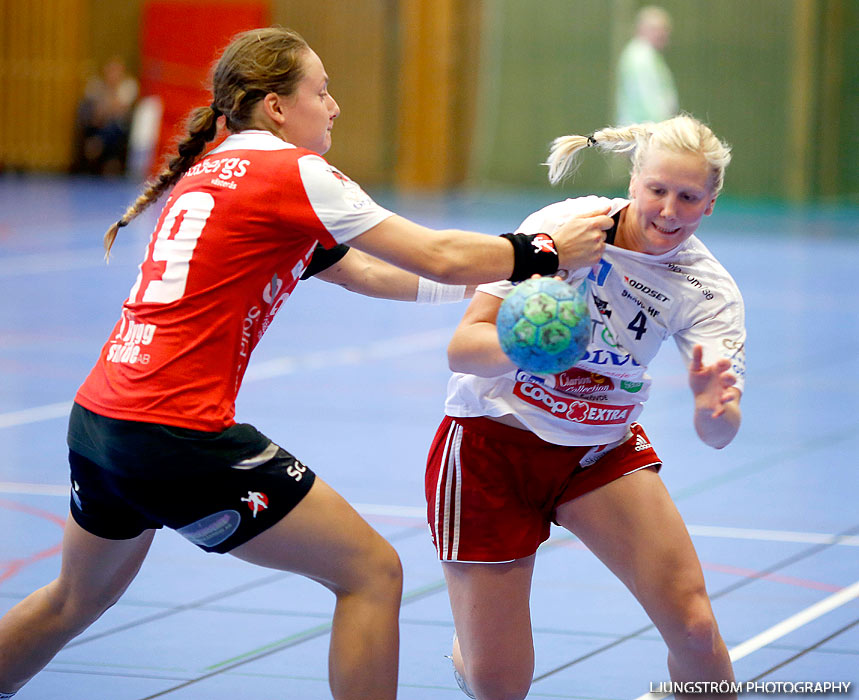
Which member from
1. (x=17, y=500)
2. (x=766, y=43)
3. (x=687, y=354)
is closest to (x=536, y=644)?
(x=687, y=354)

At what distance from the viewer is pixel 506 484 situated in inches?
141

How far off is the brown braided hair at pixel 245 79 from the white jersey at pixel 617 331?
0.73m

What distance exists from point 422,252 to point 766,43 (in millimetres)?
18973

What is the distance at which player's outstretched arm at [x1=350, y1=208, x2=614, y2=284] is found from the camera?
3.10 meters

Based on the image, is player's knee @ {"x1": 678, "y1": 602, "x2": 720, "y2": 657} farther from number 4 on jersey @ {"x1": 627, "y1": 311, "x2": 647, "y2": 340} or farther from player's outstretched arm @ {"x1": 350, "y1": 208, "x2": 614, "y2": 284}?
player's outstretched arm @ {"x1": 350, "y1": 208, "x2": 614, "y2": 284}

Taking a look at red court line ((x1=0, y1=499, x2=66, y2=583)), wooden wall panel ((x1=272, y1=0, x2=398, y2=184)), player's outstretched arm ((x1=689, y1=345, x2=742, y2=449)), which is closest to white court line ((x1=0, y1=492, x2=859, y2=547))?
red court line ((x1=0, y1=499, x2=66, y2=583))

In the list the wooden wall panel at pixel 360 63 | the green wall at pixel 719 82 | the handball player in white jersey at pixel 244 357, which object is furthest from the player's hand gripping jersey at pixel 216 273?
the wooden wall panel at pixel 360 63

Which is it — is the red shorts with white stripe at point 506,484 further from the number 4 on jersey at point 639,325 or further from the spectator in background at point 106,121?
the spectator in background at point 106,121

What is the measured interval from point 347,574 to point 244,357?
1.84 ft

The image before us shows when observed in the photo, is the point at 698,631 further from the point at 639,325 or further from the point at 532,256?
the point at 532,256

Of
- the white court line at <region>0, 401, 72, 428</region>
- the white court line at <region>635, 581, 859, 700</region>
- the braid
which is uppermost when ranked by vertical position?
the braid

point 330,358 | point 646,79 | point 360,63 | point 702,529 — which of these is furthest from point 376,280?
point 360,63

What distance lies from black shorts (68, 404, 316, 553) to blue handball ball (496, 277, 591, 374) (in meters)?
0.59

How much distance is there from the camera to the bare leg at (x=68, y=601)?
3.29 m
